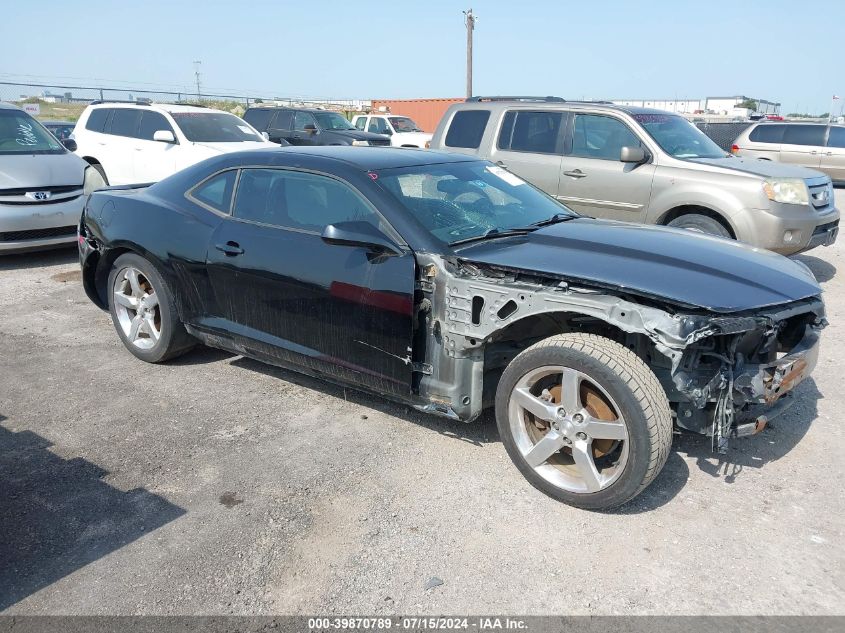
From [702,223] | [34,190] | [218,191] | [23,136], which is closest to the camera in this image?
[218,191]

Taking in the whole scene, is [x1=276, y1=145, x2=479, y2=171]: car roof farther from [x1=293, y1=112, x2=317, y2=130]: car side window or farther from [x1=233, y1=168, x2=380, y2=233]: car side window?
[x1=293, y1=112, x2=317, y2=130]: car side window

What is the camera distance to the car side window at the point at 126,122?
435 inches

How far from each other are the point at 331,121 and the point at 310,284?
14912mm

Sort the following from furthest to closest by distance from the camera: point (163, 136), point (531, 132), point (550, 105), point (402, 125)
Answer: point (402, 125)
point (163, 136)
point (531, 132)
point (550, 105)

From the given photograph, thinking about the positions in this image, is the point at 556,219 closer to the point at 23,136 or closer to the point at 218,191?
the point at 218,191

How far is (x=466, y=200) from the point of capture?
165 inches

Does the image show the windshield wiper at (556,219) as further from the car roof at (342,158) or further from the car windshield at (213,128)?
the car windshield at (213,128)

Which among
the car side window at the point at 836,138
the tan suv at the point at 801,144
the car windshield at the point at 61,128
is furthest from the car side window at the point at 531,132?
the car windshield at the point at 61,128

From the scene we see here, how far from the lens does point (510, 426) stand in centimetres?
349

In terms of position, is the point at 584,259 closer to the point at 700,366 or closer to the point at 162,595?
the point at 700,366

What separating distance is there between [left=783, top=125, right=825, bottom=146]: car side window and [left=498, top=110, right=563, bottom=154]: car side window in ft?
39.1

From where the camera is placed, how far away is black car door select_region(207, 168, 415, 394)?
3.73 m

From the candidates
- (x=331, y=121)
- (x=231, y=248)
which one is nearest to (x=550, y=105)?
(x=231, y=248)

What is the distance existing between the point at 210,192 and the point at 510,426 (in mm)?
2595
